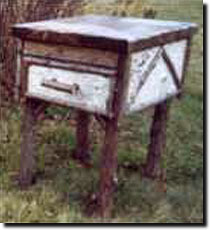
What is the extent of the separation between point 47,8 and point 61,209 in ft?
5.05

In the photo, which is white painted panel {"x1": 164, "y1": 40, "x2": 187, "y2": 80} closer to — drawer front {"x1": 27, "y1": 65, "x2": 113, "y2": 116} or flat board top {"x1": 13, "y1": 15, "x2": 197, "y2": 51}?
flat board top {"x1": 13, "y1": 15, "x2": 197, "y2": 51}

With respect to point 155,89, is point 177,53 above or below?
above

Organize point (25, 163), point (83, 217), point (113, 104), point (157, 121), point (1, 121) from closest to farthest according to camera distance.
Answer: point (113, 104), point (83, 217), point (25, 163), point (157, 121), point (1, 121)

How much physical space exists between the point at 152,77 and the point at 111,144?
0.36 m

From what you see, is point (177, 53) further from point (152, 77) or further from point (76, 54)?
point (76, 54)

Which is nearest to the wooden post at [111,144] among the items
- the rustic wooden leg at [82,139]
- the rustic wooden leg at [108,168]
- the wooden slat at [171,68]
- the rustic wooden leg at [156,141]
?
the rustic wooden leg at [108,168]

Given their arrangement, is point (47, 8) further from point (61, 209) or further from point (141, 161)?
point (61, 209)

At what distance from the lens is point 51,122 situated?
396 cm

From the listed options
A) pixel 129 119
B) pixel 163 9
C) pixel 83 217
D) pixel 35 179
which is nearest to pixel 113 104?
pixel 83 217

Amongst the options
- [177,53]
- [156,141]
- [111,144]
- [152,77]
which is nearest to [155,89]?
[152,77]

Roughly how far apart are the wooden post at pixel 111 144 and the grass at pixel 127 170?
9 cm

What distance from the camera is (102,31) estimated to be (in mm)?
2668

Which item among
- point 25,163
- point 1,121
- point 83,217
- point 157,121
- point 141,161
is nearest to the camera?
point 83,217

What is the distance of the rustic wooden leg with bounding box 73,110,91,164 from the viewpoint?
11.5 feet
